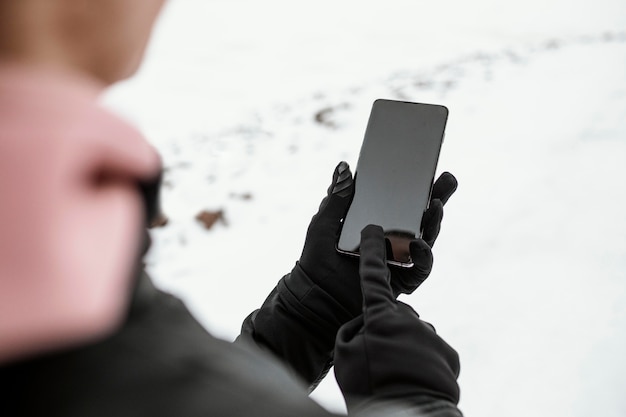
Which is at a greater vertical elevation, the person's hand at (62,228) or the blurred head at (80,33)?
the blurred head at (80,33)

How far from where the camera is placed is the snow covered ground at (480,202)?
1119 millimetres

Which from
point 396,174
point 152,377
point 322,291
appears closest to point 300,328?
point 322,291

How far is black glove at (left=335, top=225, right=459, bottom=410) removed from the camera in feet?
1.76

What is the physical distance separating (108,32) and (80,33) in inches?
0.6

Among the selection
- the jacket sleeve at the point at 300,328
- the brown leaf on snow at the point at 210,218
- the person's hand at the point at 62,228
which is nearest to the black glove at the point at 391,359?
the jacket sleeve at the point at 300,328

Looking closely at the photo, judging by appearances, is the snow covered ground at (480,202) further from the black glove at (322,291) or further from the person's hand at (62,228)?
the black glove at (322,291)

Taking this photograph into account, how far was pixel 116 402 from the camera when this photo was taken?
29 cm

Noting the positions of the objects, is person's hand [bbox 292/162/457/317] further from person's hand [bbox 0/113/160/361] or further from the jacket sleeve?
person's hand [bbox 0/113/160/361]

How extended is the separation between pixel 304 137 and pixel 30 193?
191 centimetres

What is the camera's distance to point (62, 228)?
0.22 metres

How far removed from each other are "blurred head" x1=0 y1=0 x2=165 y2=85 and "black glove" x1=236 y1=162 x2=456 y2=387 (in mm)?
588

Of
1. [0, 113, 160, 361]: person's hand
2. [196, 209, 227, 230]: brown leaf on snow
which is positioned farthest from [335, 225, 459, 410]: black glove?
[196, 209, 227, 230]: brown leaf on snow

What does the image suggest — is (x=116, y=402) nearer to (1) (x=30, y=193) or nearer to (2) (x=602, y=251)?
(1) (x=30, y=193)

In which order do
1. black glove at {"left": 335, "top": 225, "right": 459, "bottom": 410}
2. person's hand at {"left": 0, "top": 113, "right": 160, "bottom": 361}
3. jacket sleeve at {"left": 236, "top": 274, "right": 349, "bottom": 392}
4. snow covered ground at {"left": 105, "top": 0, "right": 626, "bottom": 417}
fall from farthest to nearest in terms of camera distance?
snow covered ground at {"left": 105, "top": 0, "right": 626, "bottom": 417} < jacket sleeve at {"left": 236, "top": 274, "right": 349, "bottom": 392} < black glove at {"left": 335, "top": 225, "right": 459, "bottom": 410} < person's hand at {"left": 0, "top": 113, "right": 160, "bottom": 361}
